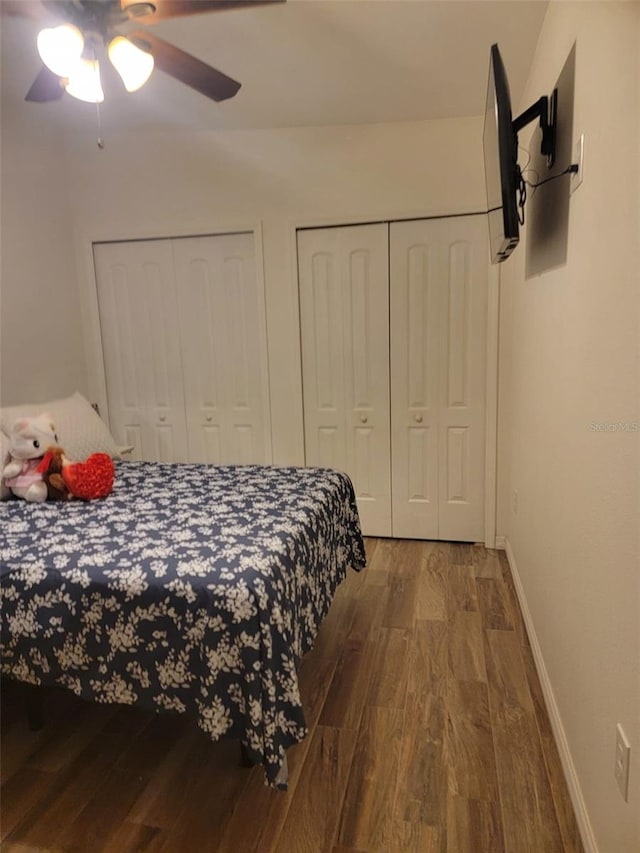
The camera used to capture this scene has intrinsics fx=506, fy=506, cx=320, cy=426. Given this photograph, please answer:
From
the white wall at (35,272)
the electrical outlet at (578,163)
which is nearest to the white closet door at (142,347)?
the white wall at (35,272)

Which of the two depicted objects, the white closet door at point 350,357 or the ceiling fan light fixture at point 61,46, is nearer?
the ceiling fan light fixture at point 61,46

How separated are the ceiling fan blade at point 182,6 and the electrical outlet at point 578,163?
980 millimetres

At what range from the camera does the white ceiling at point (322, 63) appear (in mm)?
2016

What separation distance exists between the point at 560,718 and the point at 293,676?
0.90 metres

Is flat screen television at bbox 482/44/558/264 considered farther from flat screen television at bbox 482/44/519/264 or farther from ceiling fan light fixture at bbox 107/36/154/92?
ceiling fan light fixture at bbox 107/36/154/92

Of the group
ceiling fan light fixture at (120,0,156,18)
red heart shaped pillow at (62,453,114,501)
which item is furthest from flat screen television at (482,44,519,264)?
red heart shaped pillow at (62,453,114,501)

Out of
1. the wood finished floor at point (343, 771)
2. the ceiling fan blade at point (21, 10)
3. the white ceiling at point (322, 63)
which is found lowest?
the wood finished floor at point (343, 771)

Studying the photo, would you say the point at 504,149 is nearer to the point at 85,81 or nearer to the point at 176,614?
the point at 85,81

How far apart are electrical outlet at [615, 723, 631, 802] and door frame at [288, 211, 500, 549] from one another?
2.09 m

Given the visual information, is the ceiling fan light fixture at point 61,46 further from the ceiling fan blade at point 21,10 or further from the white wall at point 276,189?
the white wall at point 276,189

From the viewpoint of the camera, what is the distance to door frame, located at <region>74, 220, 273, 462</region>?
3.27 metres

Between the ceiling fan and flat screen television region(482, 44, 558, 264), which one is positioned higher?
the ceiling fan

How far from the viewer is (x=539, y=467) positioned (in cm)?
204

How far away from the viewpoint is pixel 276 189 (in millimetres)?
3172
